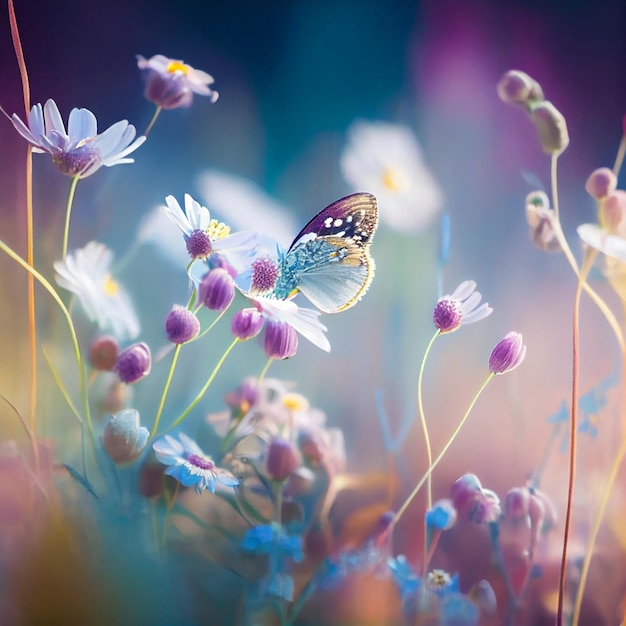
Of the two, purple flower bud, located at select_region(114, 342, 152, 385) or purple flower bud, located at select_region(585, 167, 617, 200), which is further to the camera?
purple flower bud, located at select_region(585, 167, 617, 200)

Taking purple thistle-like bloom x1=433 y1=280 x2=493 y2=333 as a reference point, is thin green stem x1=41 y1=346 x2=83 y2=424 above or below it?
below

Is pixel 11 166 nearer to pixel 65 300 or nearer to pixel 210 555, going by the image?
pixel 65 300

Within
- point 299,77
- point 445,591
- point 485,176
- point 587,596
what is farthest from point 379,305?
point 587,596

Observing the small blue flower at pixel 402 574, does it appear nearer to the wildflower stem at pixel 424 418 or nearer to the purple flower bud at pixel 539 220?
the wildflower stem at pixel 424 418

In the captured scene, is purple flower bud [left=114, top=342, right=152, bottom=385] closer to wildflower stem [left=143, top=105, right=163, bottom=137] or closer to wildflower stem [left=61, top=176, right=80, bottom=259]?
wildflower stem [left=61, top=176, right=80, bottom=259]

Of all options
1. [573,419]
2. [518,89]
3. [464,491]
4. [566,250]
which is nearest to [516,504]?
[464,491]

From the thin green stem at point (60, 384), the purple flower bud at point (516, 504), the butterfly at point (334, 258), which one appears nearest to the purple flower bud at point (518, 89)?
the butterfly at point (334, 258)

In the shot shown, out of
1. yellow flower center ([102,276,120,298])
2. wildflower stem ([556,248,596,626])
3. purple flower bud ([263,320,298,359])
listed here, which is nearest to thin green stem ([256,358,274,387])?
purple flower bud ([263,320,298,359])
